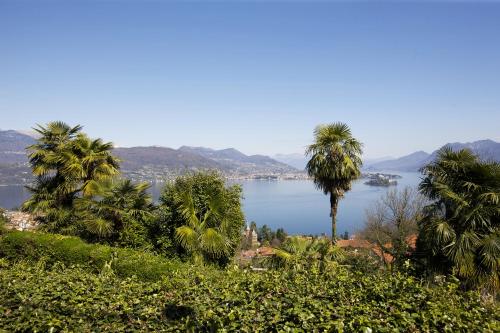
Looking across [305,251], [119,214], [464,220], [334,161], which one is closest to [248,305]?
[305,251]

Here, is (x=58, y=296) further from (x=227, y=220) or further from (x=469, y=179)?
(x=469, y=179)

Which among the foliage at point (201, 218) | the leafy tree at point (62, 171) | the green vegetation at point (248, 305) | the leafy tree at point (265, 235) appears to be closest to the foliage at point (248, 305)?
the green vegetation at point (248, 305)

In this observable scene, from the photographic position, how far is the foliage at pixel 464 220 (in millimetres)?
7695

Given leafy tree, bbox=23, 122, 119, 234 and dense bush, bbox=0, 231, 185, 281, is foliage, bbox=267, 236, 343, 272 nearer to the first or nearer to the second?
dense bush, bbox=0, 231, 185, 281

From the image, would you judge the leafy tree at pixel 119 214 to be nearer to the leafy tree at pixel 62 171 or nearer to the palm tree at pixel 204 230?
the leafy tree at pixel 62 171

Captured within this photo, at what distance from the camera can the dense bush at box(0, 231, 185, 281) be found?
7.69m

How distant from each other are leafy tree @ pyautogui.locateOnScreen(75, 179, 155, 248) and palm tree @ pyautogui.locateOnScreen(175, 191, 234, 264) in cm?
169

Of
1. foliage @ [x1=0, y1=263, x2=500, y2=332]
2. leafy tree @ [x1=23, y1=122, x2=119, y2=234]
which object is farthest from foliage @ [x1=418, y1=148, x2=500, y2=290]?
leafy tree @ [x1=23, y1=122, x2=119, y2=234]

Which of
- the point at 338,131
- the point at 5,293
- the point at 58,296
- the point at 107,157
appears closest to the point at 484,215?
the point at 338,131

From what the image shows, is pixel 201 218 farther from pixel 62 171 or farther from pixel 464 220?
pixel 464 220

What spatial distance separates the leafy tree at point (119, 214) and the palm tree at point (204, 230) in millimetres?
1693

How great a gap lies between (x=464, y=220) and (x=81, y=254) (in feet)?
29.6

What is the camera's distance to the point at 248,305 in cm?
364

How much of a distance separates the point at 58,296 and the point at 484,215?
26.9 feet
